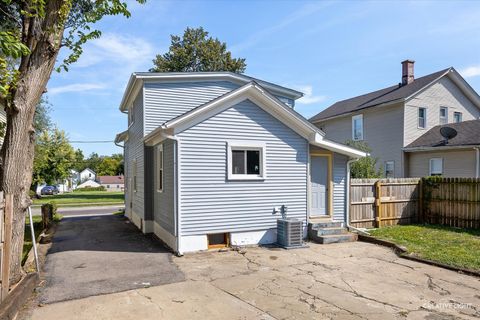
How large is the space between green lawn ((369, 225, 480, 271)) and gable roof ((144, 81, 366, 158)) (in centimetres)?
299

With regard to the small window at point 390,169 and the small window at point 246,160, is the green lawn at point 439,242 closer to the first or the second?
the small window at point 246,160

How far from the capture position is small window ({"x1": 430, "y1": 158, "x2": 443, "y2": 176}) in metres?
18.7

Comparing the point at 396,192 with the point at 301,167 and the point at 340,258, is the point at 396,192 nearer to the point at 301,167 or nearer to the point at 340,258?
the point at 301,167

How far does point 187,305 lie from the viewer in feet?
18.4

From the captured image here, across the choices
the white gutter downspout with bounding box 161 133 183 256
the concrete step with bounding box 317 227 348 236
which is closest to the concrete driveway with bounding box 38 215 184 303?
the white gutter downspout with bounding box 161 133 183 256

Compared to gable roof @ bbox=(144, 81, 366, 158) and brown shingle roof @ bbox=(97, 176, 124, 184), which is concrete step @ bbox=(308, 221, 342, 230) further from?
brown shingle roof @ bbox=(97, 176, 124, 184)

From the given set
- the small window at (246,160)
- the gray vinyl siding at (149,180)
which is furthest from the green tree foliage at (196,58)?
the small window at (246,160)

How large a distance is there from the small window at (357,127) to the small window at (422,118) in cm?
362

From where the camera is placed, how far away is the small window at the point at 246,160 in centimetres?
972

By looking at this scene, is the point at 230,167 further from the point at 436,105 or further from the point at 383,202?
the point at 436,105

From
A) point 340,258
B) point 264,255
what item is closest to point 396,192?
point 340,258

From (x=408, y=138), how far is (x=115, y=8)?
17971 mm

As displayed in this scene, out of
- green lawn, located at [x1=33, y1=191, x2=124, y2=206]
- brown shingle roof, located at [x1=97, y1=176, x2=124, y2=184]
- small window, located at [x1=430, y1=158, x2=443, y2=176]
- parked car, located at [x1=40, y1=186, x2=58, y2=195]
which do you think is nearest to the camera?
small window, located at [x1=430, y1=158, x2=443, y2=176]

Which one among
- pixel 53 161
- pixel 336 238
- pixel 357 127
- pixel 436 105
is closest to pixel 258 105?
pixel 336 238
